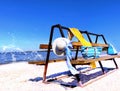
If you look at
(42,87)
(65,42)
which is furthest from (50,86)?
(65,42)

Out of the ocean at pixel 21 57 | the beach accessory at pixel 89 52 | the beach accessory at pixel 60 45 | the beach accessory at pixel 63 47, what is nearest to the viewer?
the beach accessory at pixel 63 47

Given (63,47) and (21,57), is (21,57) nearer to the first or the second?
(21,57)

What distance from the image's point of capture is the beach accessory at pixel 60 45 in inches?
247

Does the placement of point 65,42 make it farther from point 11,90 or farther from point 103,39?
point 103,39

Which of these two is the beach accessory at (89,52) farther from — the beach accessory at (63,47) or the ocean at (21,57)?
the ocean at (21,57)

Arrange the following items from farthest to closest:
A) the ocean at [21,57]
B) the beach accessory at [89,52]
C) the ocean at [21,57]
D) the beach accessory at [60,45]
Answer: the ocean at [21,57], the ocean at [21,57], the beach accessory at [89,52], the beach accessory at [60,45]

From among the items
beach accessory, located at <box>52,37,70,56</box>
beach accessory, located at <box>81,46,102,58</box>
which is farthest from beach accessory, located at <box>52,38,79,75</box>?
beach accessory, located at <box>81,46,102,58</box>

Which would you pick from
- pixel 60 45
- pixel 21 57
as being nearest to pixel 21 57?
pixel 21 57

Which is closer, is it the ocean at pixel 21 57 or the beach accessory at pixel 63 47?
the beach accessory at pixel 63 47

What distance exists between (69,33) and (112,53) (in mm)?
3783

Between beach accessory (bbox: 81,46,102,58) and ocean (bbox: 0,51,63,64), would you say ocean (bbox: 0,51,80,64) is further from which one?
beach accessory (bbox: 81,46,102,58)

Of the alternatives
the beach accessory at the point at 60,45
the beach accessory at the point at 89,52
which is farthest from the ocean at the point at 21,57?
the beach accessory at the point at 60,45

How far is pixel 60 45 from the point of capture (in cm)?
636

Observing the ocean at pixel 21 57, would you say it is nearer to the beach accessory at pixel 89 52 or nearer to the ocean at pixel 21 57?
the ocean at pixel 21 57
